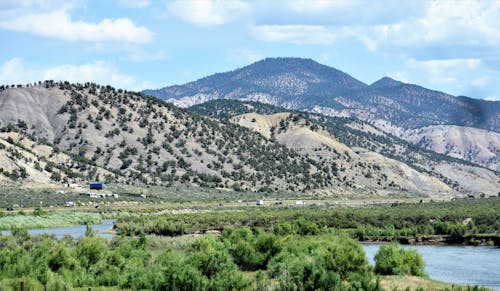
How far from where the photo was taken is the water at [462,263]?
5444 centimetres

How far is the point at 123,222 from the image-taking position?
3570 inches

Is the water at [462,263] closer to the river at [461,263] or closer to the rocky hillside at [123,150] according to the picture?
the river at [461,263]

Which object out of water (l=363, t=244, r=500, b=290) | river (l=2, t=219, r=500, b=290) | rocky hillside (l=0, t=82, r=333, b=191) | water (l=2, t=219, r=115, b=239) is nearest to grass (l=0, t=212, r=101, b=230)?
water (l=2, t=219, r=115, b=239)

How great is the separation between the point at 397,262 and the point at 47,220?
56968 mm

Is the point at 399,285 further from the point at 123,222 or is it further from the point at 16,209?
the point at 16,209

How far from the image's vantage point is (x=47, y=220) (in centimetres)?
9488

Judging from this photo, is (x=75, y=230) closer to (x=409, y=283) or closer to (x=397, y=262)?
(x=397, y=262)

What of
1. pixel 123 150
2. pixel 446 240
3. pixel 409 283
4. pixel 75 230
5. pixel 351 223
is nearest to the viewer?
pixel 409 283

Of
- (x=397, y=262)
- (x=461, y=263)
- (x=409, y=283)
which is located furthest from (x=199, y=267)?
(x=461, y=263)

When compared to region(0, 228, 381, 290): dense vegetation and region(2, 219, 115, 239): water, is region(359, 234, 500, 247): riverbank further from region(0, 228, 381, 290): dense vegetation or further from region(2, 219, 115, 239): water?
region(0, 228, 381, 290): dense vegetation

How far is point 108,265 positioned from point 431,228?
51692 millimetres

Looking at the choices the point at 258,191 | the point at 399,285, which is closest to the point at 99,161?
the point at 258,191

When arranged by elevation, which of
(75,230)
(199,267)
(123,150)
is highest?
(123,150)

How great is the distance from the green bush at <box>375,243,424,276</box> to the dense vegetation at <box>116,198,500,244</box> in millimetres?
25606
